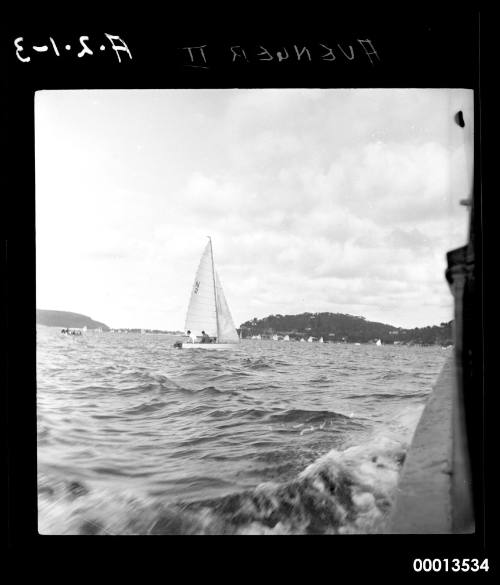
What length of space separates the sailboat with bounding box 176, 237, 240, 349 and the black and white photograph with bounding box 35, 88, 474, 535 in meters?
0.01

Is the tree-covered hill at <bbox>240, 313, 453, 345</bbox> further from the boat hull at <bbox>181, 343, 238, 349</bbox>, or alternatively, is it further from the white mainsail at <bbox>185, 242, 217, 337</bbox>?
the white mainsail at <bbox>185, 242, 217, 337</bbox>

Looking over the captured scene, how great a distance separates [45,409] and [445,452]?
→ 1.52 metres

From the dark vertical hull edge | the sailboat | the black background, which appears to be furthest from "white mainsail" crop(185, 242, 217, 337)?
the dark vertical hull edge

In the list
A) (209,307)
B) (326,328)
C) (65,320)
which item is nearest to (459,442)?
(326,328)

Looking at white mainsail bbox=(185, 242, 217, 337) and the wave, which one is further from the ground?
white mainsail bbox=(185, 242, 217, 337)

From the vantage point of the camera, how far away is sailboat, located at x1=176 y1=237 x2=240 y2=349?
79.2 inches

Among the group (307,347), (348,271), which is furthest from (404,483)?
(348,271)
